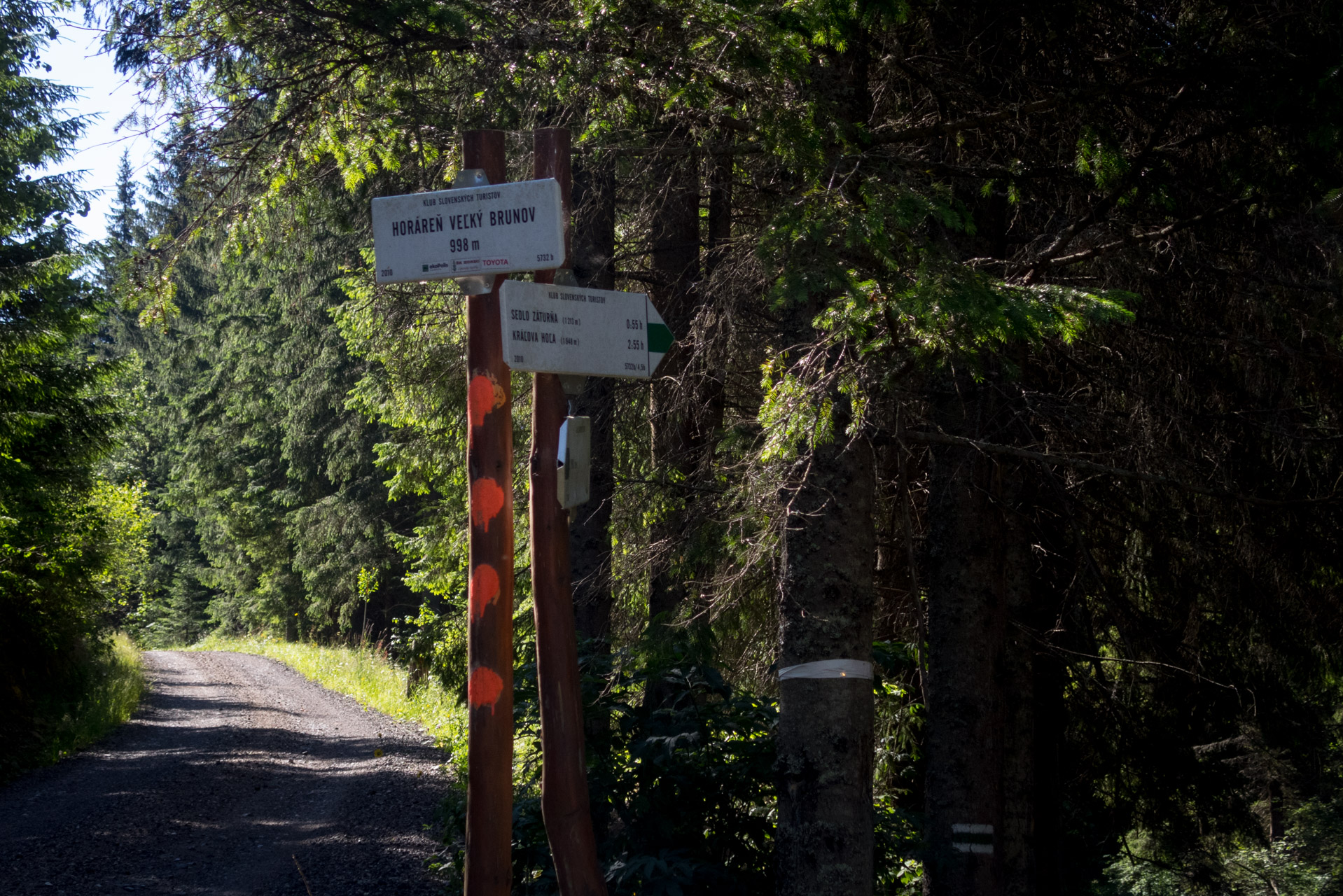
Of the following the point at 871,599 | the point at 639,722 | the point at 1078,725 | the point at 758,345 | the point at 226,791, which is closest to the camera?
the point at 871,599

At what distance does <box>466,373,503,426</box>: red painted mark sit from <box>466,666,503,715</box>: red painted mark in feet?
3.11

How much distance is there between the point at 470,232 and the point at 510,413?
0.71 metres

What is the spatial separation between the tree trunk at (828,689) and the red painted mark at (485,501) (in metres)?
1.47

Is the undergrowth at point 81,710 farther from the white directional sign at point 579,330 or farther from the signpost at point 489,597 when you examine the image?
the white directional sign at point 579,330

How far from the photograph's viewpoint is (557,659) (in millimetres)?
3982

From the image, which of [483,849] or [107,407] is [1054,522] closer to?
[483,849]

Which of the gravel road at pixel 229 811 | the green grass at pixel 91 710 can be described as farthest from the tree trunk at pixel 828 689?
the green grass at pixel 91 710

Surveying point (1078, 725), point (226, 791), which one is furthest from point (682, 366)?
point (226, 791)

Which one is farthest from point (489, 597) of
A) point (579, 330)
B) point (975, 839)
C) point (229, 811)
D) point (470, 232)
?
point (229, 811)

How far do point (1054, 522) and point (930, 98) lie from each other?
326 centimetres

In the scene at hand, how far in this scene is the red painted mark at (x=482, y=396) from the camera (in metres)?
4.00

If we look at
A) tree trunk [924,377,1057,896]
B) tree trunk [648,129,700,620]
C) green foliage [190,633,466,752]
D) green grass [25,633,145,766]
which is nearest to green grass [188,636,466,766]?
green foliage [190,633,466,752]

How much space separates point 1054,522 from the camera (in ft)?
25.3

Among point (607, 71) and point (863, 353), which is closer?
point (863, 353)
